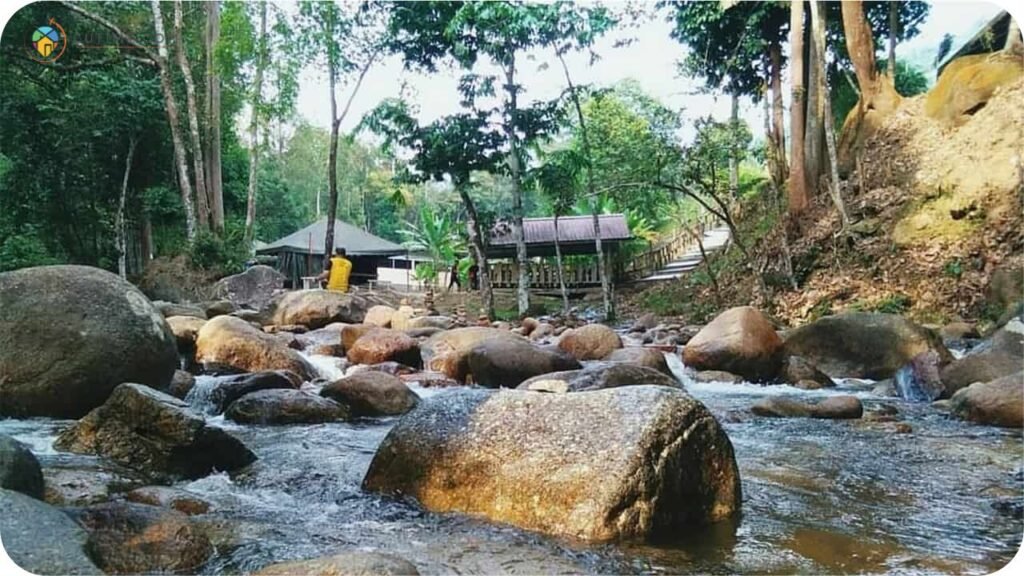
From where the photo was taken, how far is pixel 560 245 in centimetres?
2067

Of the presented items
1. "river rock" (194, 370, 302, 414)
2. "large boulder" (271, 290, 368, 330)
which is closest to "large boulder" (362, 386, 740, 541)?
"river rock" (194, 370, 302, 414)

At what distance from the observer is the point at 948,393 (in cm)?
616

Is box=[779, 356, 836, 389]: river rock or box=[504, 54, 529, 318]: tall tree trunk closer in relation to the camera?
box=[779, 356, 836, 389]: river rock

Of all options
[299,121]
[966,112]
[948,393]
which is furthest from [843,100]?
Result: [299,121]

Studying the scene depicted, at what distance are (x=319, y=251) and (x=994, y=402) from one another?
2297cm

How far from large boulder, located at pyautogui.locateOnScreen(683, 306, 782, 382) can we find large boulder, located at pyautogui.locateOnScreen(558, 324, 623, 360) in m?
0.87

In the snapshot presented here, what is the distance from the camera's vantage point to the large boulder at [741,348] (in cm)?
746

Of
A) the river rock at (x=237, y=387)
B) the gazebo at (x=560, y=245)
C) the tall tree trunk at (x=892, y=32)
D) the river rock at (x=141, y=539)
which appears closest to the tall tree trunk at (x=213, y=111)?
the gazebo at (x=560, y=245)

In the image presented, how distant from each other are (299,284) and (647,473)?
23.3 meters

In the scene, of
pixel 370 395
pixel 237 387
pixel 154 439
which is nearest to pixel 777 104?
pixel 370 395

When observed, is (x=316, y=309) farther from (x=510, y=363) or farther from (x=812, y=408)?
(x=812, y=408)

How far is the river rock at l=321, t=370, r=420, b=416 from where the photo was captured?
5.39m

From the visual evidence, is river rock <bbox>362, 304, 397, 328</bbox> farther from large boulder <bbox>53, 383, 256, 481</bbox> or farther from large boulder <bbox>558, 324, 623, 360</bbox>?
large boulder <bbox>53, 383, 256, 481</bbox>

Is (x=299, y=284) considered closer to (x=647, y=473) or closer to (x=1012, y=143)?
(x=1012, y=143)
